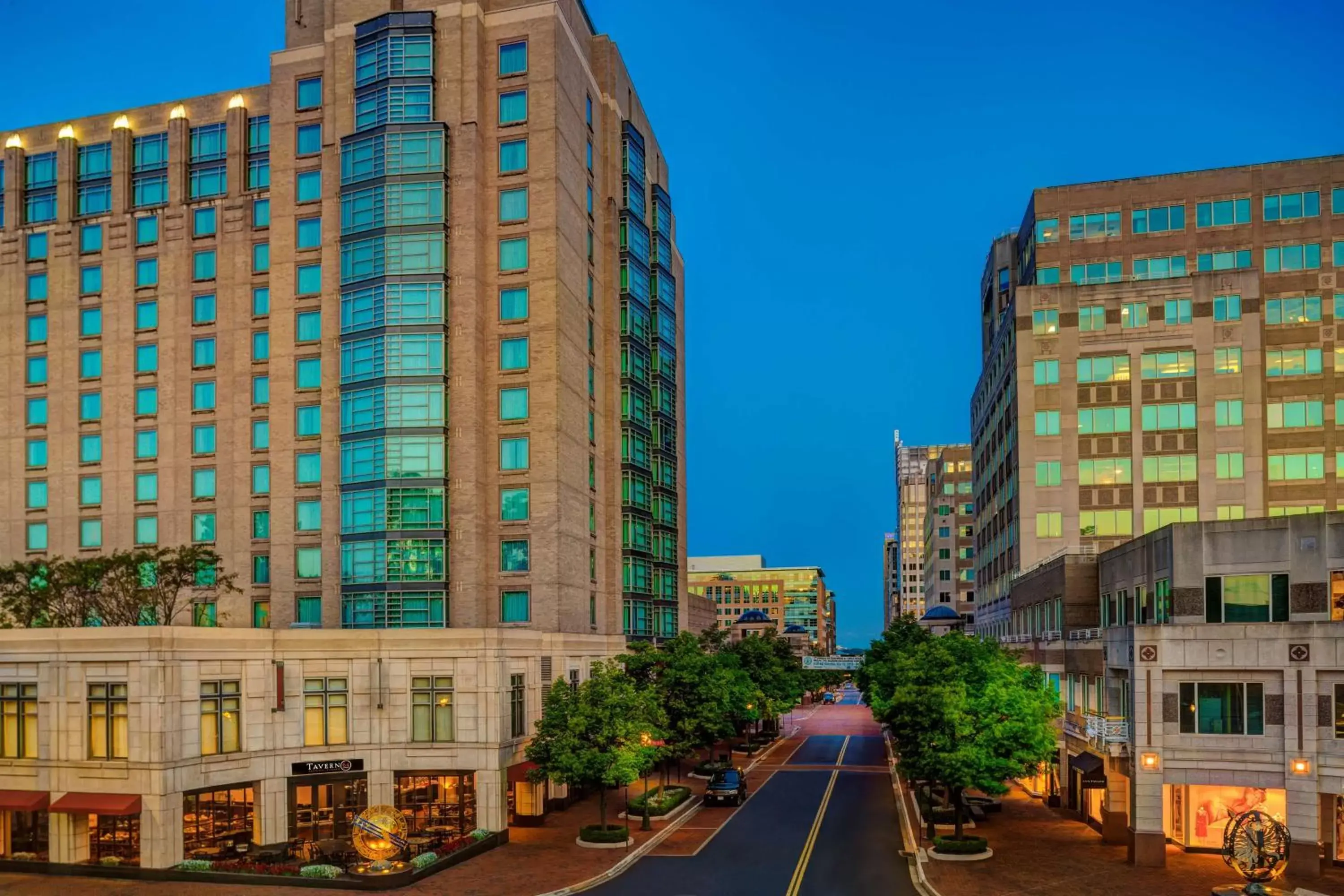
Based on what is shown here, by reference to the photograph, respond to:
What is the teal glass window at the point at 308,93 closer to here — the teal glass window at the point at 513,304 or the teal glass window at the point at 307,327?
the teal glass window at the point at 307,327

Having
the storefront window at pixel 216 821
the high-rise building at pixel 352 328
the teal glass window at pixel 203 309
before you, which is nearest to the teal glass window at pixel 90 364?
the high-rise building at pixel 352 328

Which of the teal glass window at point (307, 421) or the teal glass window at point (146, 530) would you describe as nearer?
the teal glass window at point (307, 421)

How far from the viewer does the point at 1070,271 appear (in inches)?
3177

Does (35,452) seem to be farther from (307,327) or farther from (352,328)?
(352,328)

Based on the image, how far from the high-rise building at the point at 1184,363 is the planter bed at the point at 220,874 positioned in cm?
4974

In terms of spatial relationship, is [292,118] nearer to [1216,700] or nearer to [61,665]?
[61,665]

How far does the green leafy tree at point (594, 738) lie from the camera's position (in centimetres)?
4703

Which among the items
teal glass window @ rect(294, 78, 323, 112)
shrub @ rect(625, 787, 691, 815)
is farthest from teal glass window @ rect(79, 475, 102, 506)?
shrub @ rect(625, 787, 691, 815)

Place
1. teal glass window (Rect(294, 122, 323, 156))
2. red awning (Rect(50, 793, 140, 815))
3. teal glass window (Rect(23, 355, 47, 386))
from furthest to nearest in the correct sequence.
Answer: teal glass window (Rect(23, 355, 47, 386)) < teal glass window (Rect(294, 122, 323, 156)) < red awning (Rect(50, 793, 140, 815))

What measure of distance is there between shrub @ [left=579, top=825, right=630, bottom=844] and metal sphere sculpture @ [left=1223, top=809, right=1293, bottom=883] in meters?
23.5

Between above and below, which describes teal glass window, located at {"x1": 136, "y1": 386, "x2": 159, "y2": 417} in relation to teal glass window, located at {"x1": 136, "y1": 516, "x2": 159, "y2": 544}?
above

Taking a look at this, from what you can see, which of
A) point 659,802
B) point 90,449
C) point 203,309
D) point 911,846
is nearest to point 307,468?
point 203,309

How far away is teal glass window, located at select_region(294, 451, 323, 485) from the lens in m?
65.2

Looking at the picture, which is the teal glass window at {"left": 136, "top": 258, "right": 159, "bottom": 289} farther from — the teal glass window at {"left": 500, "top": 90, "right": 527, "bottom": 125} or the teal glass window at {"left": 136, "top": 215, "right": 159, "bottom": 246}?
the teal glass window at {"left": 500, "top": 90, "right": 527, "bottom": 125}
